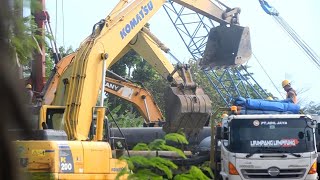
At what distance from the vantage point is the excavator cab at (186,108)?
1622cm

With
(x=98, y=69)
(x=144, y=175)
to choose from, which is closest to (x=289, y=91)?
(x=98, y=69)

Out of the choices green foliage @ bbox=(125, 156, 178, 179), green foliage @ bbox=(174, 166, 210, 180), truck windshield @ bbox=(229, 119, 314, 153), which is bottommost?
green foliage @ bbox=(174, 166, 210, 180)

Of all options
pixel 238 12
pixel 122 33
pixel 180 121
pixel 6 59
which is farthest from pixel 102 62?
pixel 6 59

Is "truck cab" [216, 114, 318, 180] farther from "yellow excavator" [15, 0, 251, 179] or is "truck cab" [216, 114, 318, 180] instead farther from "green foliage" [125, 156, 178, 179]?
"green foliage" [125, 156, 178, 179]

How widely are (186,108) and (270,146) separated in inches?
99.8

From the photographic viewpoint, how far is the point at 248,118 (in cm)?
1480

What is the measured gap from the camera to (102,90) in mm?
13156

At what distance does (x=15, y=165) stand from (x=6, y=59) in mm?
218

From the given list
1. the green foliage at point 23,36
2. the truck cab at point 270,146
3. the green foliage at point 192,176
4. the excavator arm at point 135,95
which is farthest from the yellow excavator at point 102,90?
the truck cab at point 270,146

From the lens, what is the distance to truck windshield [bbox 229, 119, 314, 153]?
1460cm

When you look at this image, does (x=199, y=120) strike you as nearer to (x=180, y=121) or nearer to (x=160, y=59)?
(x=180, y=121)

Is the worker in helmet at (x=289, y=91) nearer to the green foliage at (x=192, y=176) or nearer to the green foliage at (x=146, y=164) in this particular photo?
the green foliage at (x=192, y=176)

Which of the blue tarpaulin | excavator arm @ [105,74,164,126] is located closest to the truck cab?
the blue tarpaulin

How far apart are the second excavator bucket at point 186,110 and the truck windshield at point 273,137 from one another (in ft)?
5.84
